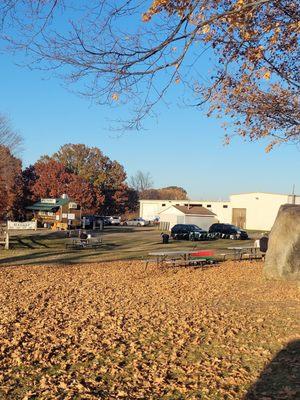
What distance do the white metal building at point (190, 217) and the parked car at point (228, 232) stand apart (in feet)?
23.8

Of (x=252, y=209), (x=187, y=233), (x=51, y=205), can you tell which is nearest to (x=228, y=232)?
(x=187, y=233)

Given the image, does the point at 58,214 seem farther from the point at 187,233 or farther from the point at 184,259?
the point at 184,259

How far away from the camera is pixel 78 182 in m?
75.6

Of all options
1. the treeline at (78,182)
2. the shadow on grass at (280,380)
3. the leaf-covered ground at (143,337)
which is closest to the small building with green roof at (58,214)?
the treeline at (78,182)

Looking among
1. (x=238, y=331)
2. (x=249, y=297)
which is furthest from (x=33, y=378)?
(x=249, y=297)

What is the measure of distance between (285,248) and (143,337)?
7.73m

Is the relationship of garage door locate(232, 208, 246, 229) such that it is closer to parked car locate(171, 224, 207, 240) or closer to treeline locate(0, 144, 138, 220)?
treeline locate(0, 144, 138, 220)

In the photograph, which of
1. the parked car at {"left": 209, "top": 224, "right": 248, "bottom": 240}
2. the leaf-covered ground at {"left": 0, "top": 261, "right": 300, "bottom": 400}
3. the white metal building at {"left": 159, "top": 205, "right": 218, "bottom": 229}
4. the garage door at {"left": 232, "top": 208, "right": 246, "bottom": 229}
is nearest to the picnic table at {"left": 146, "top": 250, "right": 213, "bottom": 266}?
the leaf-covered ground at {"left": 0, "top": 261, "right": 300, "bottom": 400}

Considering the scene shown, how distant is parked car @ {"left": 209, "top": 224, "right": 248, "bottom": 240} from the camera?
4580cm

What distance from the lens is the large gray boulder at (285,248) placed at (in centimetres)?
1340

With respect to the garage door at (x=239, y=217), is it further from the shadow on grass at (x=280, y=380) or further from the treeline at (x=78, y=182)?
the shadow on grass at (x=280, y=380)

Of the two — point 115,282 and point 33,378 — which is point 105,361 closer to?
point 33,378

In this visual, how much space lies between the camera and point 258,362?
19.3ft

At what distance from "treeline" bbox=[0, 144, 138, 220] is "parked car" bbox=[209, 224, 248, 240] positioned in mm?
30453
